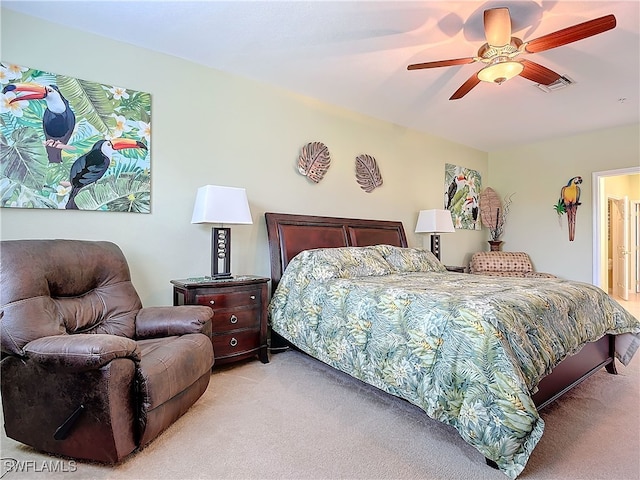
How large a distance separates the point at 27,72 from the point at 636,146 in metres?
6.63

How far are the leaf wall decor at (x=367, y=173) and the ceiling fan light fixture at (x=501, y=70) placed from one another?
194 centimetres

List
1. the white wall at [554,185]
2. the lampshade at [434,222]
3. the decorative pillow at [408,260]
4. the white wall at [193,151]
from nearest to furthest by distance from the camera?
the white wall at [193,151], the decorative pillow at [408,260], the lampshade at [434,222], the white wall at [554,185]

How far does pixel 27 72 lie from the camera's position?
2506 millimetres

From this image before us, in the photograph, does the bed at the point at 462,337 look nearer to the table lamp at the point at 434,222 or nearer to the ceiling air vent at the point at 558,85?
the table lamp at the point at 434,222

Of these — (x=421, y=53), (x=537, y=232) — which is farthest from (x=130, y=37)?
(x=537, y=232)

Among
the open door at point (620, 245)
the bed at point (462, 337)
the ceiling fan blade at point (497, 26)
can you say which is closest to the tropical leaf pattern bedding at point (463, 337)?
the bed at point (462, 337)

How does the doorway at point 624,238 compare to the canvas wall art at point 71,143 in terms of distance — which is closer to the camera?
the canvas wall art at point 71,143

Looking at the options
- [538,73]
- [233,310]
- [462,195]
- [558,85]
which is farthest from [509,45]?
[462,195]

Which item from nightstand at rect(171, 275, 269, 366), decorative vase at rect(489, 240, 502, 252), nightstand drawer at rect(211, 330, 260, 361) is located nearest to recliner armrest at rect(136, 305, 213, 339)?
nightstand at rect(171, 275, 269, 366)

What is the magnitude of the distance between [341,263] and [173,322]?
1.49 m

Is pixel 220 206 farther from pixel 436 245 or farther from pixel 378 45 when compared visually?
pixel 436 245

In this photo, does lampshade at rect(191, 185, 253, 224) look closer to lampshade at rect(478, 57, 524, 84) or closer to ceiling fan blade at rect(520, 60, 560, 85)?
lampshade at rect(478, 57, 524, 84)

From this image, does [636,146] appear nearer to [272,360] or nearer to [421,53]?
[421,53]

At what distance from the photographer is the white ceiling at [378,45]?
245 centimetres
